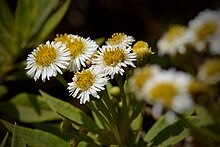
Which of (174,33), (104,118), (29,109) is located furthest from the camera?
(29,109)

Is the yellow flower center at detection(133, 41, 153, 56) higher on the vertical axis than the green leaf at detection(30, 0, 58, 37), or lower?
lower

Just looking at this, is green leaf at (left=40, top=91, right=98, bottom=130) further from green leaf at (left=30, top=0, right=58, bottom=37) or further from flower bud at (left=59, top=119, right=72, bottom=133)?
green leaf at (left=30, top=0, right=58, bottom=37)

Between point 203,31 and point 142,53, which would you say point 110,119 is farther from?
point 203,31

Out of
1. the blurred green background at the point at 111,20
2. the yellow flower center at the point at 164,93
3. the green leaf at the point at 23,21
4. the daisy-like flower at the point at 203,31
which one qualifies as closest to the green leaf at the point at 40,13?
the green leaf at the point at 23,21

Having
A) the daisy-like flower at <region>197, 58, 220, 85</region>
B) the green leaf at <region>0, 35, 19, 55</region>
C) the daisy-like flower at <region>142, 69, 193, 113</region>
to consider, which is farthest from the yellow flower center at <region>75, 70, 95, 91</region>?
the green leaf at <region>0, 35, 19, 55</region>

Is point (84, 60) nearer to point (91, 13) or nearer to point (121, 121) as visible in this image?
point (121, 121)

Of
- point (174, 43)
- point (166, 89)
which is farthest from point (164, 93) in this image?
point (174, 43)

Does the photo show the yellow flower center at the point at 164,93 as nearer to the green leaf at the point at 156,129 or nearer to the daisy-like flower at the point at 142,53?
the daisy-like flower at the point at 142,53
